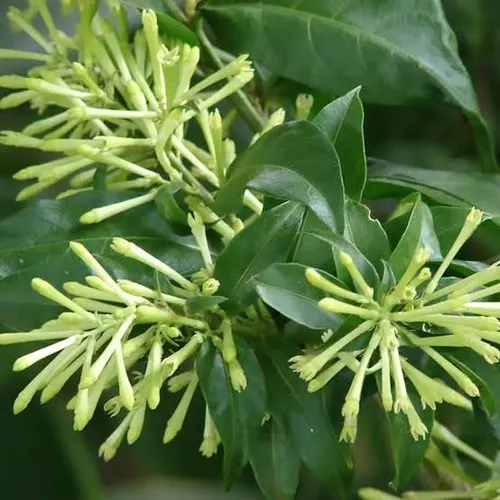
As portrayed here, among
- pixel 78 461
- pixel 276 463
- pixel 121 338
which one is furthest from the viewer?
pixel 78 461

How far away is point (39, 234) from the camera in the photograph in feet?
1.85

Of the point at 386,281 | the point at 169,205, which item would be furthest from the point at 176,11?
the point at 386,281

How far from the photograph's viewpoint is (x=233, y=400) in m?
0.50

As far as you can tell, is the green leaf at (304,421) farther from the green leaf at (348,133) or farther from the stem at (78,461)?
the stem at (78,461)

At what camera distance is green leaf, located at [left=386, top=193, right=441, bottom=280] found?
0.49 m

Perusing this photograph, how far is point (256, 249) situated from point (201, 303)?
5cm

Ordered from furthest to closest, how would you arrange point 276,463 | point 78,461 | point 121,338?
point 78,461, point 276,463, point 121,338

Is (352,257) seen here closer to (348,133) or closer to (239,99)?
(348,133)

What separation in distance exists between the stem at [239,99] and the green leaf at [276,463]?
234 mm

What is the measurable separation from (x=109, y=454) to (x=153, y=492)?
0.59m

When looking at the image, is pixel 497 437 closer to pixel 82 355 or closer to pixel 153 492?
pixel 82 355

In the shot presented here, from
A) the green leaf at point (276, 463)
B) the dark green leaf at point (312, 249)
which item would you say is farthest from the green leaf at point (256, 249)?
the green leaf at point (276, 463)

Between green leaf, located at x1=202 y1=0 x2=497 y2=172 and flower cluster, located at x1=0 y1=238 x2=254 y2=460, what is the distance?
0.21m

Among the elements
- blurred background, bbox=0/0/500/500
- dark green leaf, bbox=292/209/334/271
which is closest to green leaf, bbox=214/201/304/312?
dark green leaf, bbox=292/209/334/271
